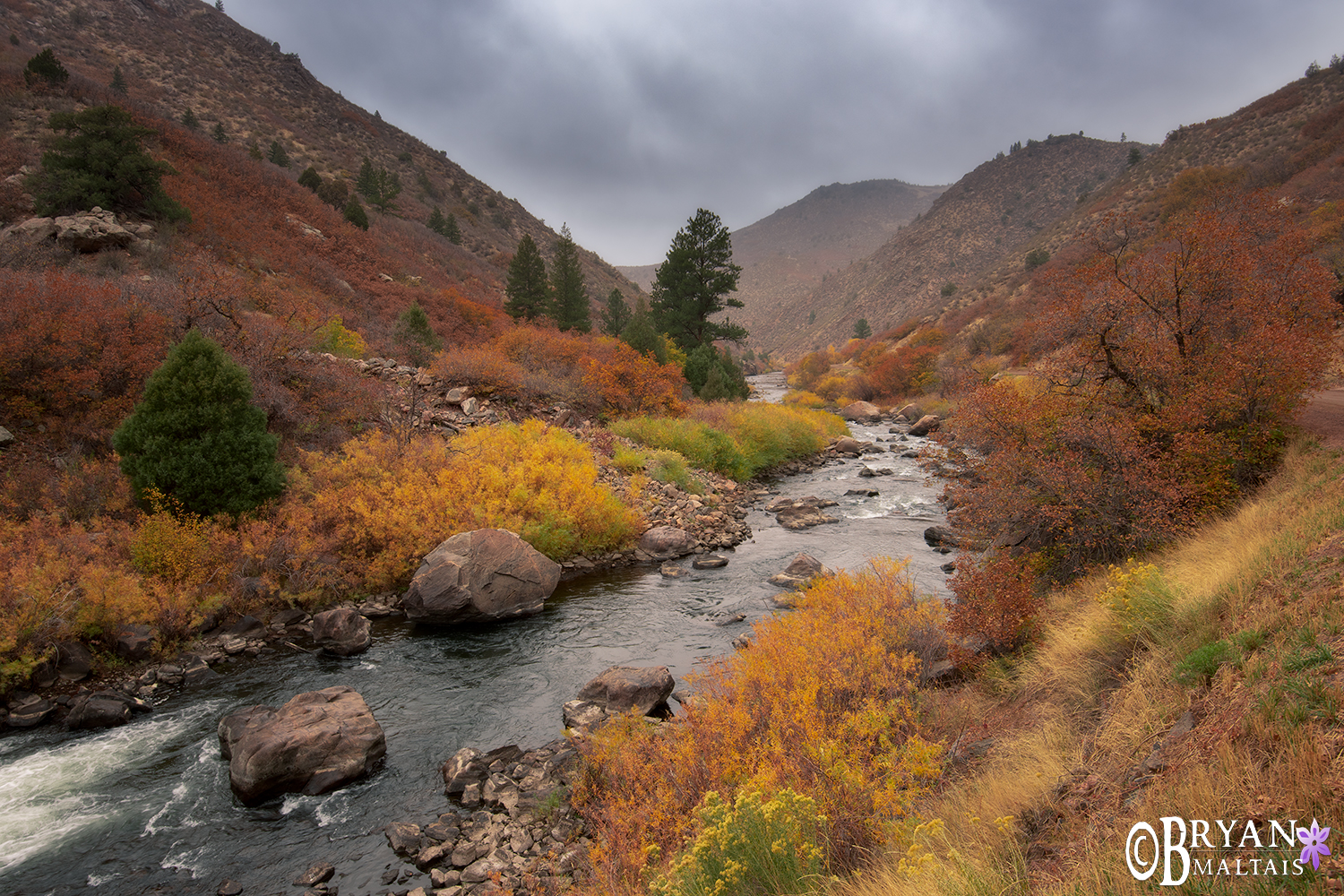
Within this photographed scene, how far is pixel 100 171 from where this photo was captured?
21594 millimetres

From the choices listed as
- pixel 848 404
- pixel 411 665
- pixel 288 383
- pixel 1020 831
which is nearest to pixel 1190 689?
pixel 1020 831

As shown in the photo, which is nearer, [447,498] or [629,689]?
[629,689]

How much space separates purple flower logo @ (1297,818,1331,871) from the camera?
2646mm

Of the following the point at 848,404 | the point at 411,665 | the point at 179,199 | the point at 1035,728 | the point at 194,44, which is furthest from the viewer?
the point at 194,44

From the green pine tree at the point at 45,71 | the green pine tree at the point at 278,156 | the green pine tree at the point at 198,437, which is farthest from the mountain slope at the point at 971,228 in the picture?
the green pine tree at the point at 45,71

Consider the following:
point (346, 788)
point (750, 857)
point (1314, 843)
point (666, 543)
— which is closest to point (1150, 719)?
point (1314, 843)

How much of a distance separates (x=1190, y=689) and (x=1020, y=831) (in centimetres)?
221

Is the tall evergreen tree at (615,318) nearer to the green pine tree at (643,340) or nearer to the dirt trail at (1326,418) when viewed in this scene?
the green pine tree at (643,340)

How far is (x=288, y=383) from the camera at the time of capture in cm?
1750

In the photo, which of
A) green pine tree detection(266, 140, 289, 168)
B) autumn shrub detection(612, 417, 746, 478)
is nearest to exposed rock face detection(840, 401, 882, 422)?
autumn shrub detection(612, 417, 746, 478)

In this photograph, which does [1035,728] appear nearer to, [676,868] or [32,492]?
[676,868]

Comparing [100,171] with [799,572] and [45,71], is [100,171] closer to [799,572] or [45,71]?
[45,71]

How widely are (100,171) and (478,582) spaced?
79.3 ft

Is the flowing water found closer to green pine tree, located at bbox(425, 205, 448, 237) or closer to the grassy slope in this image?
the grassy slope
